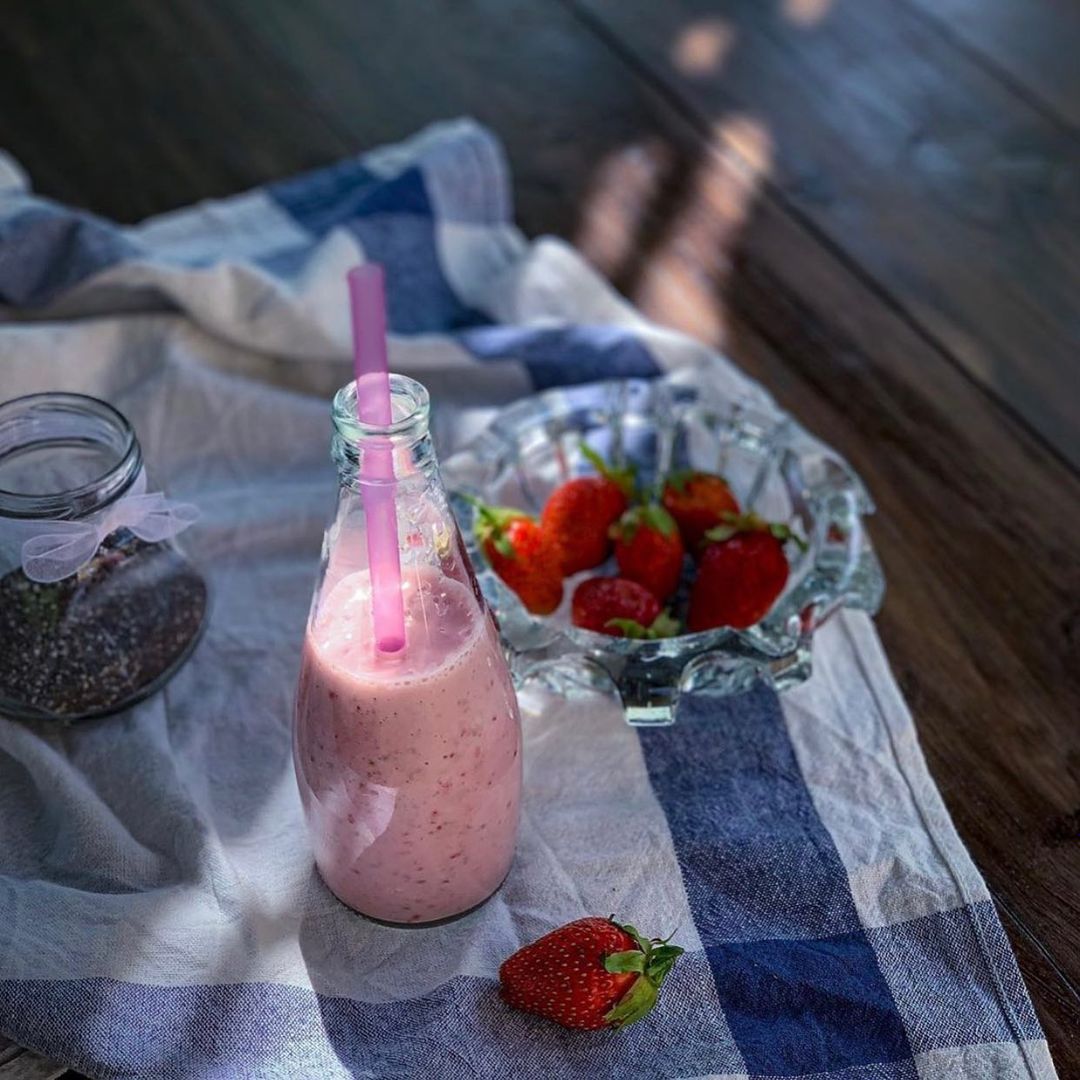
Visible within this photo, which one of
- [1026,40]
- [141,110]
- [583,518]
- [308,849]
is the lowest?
[141,110]

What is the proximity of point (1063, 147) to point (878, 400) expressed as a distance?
46cm

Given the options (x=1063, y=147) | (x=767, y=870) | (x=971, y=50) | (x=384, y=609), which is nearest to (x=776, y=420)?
(x=767, y=870)

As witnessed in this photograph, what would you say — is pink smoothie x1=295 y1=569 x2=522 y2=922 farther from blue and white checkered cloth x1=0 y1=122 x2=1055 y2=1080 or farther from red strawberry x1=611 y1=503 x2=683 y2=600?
red strawberry x1=611 y1=503 x2=683 y2=600

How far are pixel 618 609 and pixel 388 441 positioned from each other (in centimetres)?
29

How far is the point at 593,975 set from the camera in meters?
0.74

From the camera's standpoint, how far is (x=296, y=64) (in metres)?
1.57

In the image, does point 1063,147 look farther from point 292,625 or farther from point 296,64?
point 292,625

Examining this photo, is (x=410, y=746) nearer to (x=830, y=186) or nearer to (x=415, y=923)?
(x=415, y=923)

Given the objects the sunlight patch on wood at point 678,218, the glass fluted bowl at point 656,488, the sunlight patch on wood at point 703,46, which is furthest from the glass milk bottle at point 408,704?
the sunlight patch on wood at point 703,46

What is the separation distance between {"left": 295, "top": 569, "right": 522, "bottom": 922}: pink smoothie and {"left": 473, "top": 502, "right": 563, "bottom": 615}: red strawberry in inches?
6.8

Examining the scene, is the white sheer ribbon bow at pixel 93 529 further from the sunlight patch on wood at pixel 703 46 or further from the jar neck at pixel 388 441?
the sunlight patch on wood at pixel 703 46

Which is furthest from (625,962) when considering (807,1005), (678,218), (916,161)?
(916,161)

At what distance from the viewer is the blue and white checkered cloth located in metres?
0.76

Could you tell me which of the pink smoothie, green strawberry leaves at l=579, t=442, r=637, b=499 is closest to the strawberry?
green strawberry leaves at l=579, t=442, r=637, b=499
